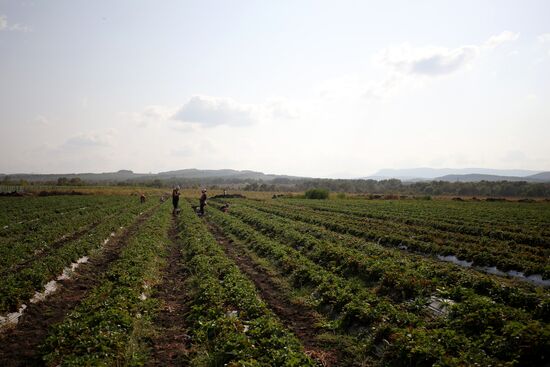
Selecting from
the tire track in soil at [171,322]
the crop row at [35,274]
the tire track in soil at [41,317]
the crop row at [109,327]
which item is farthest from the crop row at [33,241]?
the tire track in soil at [171,322]

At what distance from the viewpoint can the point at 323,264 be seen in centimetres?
1603

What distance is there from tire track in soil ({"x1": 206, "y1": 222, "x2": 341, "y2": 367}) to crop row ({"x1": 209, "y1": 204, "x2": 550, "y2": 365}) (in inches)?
25.7

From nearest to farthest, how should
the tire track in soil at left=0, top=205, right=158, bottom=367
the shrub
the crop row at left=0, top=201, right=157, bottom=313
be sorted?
1. the tire track in soil at left=0, top=205, right=158, bottom=367
2. the crop row at left=0, top=201, right=157, bottom=313
3. the shrub

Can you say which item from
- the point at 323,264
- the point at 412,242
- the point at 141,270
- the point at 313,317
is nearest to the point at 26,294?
the point at 141,270

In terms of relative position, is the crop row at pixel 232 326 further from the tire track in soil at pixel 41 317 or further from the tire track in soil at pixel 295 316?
the tire track in soil at pixel 41 317

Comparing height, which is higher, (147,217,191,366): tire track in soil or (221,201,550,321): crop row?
(221,201,550,321): crop row

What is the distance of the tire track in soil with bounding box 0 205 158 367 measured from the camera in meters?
7.84

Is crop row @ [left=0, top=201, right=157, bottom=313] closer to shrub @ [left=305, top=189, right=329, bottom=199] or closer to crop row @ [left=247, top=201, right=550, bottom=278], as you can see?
crop row @ [left=247, top=201, right=550, bottom=278]

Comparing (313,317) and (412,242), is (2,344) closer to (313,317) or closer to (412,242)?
(313,317)

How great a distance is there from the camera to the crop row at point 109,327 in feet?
23.7

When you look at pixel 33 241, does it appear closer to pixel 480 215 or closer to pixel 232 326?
pixel 232 326

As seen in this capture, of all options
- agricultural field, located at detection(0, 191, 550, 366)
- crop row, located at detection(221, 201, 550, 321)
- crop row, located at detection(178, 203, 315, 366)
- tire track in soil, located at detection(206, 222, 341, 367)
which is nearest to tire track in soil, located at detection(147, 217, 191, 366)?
agricultural field, located at detection(0, 191, 550, 366)

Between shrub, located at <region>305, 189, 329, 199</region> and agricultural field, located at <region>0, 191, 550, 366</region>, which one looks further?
shrub, located at <region>305, 189, 329, 199</region>

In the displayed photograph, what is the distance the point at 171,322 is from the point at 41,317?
392 cm
